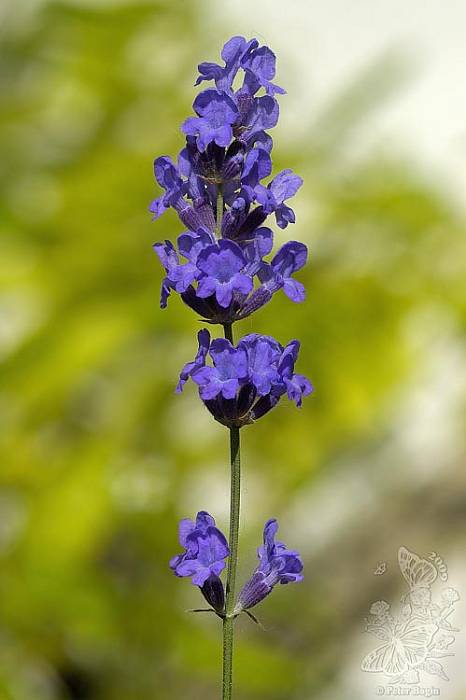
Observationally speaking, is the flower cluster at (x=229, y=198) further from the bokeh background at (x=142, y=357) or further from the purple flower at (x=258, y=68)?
the bokeh background at (x=142, y=357)

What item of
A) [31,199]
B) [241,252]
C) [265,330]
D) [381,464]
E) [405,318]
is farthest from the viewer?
[381,464]

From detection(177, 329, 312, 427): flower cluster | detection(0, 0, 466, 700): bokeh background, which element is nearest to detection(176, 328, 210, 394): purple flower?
detection(177, 329, 312, 427): flower cluster

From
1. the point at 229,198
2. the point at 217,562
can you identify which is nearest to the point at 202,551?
the point at 217,562

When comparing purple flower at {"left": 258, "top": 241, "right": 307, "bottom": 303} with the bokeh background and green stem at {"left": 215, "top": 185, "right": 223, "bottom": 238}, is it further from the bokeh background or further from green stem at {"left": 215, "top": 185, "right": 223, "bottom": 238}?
the bokeh background

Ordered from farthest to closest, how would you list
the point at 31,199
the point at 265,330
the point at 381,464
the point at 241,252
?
the point at 381,464, the point at 31,199, the point at 265,330, the point at 241,252

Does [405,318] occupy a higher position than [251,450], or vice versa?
[405,318]

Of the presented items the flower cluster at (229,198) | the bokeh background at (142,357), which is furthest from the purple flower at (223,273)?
the bokeh background at (142,357)

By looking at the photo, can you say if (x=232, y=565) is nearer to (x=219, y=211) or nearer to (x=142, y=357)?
(x=219, y=211)

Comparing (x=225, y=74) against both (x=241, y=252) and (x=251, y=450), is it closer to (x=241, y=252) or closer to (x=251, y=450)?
(x=241, y=252)

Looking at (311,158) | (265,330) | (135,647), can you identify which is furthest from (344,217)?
(135,647)
